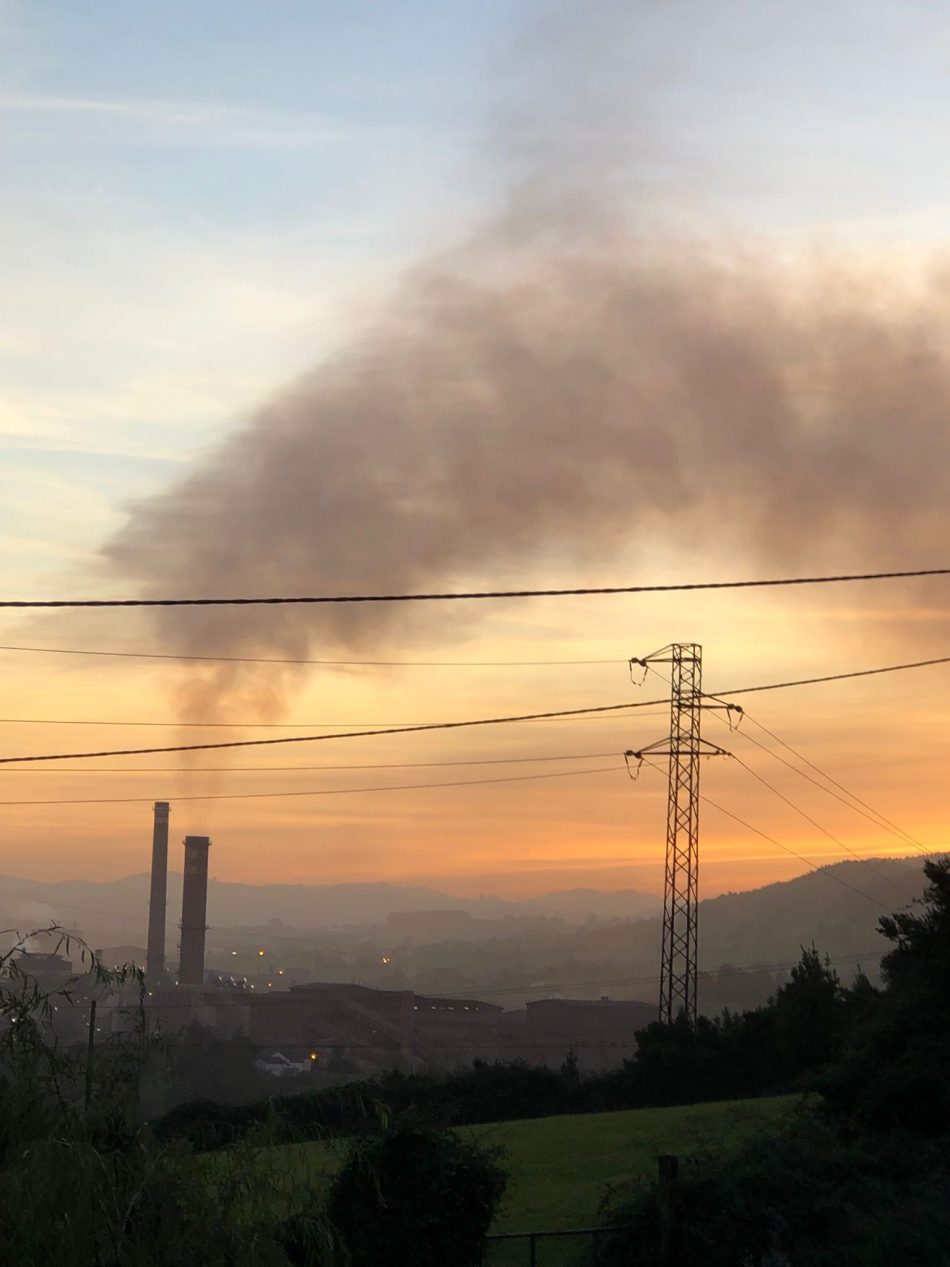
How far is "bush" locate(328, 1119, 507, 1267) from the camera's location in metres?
19.8

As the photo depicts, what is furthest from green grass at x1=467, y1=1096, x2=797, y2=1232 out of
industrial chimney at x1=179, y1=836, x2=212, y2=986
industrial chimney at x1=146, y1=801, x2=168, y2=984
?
industrial chimney at x1=146, y1=801, x2=168, y2=984

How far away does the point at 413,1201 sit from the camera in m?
20.1

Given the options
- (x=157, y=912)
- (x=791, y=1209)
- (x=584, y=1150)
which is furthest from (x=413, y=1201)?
(x=157, y=912)

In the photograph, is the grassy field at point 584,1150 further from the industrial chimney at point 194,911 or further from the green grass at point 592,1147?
the industrial chimney at point 194,911

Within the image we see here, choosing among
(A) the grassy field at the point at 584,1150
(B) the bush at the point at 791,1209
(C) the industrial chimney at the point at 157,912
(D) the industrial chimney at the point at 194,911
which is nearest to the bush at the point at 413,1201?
(A) the grassy field at the point at 584,1150

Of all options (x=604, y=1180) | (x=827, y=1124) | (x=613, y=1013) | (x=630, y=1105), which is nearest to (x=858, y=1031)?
(x=827, y=1124)

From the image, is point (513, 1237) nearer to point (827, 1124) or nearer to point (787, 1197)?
point (787, 1197)

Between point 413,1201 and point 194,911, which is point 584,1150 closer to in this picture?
point 413,1201

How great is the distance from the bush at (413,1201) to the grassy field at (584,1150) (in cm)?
75

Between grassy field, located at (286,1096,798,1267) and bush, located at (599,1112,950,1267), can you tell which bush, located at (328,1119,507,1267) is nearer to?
grassy field, located at (286,1096,798,1267)

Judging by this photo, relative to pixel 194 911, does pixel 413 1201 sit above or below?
below

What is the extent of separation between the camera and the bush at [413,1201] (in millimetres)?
19781

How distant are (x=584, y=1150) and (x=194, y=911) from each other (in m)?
91.2

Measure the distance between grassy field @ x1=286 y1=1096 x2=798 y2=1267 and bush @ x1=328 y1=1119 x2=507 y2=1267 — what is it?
75 centimetres
